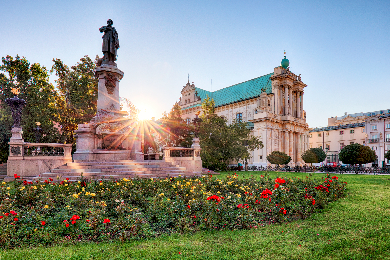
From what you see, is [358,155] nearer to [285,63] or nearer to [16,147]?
[285,63]

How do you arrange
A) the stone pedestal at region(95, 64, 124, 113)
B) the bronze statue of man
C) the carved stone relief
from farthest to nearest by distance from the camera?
the bronze statue of man < the carved stone relief < the stone pedestal at region(95, 64, 124, 113)

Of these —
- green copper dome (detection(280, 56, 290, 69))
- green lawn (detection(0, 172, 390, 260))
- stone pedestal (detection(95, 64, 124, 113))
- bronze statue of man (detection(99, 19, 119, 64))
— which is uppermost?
green copper dome (detection(280, 56, 290, 69))

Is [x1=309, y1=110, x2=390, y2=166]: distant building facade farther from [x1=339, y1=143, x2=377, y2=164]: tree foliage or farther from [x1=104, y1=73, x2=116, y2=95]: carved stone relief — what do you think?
[x1=104, y1=73, x2=116, y2=95]: carved stone relief

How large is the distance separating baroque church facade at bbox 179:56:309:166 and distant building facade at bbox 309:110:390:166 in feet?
51.0

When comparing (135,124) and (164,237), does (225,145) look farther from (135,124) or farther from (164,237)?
(164,237)

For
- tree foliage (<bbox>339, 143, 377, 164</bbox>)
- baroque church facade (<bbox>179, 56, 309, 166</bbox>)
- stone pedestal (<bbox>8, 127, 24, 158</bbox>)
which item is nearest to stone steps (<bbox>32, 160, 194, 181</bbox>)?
stone pedestal (<bbox>8, 127, 24, 158</bbox>)

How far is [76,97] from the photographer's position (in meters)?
31.6

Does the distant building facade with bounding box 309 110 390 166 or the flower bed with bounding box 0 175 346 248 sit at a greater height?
the distant building facade with bounding box 309 110 390 166

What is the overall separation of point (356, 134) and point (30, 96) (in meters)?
71.8

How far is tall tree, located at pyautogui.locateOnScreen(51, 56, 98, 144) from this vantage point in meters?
31.6

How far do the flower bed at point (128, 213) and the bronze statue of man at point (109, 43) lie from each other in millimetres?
11467

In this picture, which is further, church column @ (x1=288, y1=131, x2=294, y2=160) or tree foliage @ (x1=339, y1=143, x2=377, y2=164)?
church column @ (x1=288, y1=131, x2=294, y2=160)

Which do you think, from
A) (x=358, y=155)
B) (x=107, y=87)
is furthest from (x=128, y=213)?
(x=358, y=155)

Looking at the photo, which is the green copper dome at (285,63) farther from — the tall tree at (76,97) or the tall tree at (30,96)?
the tall tree at (30,96)
